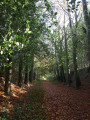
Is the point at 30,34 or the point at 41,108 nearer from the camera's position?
the point at 41,108

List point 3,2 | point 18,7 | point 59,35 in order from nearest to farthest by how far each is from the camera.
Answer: point 3,2 → point 18,7 → point 59,35

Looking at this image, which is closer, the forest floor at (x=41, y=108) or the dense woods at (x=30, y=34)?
the dense woods at (x=30, y=34)

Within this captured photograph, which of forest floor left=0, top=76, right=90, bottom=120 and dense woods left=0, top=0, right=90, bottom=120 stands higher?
dense woods left=0, top=0, right=90, bottom=120

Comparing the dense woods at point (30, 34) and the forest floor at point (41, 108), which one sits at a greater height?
the dense woods at point (30, 34)

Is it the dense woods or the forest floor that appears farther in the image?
the forest floor

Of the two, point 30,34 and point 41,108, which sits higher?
point 30,34

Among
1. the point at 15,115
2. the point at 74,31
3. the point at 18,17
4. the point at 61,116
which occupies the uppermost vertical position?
the point at 74,31

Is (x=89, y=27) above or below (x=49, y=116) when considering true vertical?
above

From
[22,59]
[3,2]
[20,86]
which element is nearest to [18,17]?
[3,2]

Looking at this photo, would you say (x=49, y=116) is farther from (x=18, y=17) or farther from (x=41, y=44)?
(x=41, y=44)

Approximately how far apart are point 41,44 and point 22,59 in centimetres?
519

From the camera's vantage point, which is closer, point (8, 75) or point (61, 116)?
point (61, 116)

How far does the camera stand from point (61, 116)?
4598 millimetres

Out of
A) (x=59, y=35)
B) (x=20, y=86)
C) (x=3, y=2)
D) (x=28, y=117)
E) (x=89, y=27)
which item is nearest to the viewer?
(x=3, y=2)
